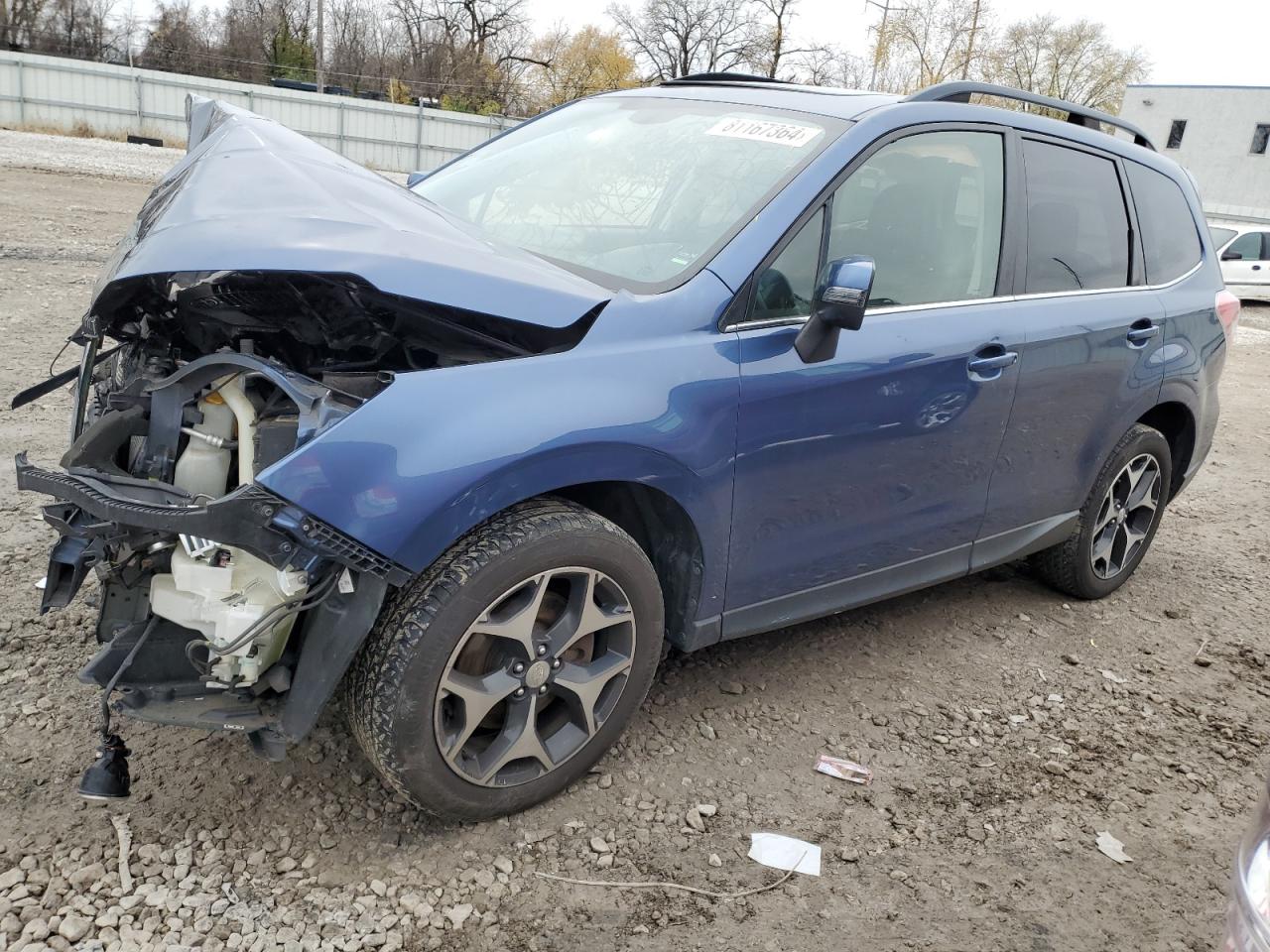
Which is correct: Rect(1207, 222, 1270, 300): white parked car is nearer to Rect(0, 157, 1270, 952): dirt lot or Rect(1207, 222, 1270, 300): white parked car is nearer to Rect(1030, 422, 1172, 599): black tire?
Rect(1030, 422, 1172, 599): black tire

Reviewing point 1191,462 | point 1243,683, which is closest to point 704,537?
point 1243,683

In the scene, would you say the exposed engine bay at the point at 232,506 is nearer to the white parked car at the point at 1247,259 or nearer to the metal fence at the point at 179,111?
the white parked car at the point at 1247,259

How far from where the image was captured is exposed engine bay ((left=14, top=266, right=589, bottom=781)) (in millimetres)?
2182

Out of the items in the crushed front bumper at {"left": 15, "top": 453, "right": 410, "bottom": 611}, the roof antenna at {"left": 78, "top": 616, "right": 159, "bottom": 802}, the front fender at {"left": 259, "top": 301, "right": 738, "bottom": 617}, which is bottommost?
the roof antenna at {"left": 78, "top": 616, "right": 159, "bottom": 802}

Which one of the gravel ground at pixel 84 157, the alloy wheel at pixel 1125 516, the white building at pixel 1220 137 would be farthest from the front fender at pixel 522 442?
the white building at pixel 1220 137

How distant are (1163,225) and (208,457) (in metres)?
3.92

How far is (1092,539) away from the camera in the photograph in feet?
14.4

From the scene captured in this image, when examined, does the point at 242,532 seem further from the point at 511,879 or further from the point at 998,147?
the point at 998,147

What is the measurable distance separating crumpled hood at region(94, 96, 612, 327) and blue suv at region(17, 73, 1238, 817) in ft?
0.04

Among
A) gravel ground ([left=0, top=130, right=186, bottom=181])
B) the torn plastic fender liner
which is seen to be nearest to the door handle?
the torn plastic fender liner

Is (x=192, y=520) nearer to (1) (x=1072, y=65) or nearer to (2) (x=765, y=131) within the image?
(2) (x=765, y=131)

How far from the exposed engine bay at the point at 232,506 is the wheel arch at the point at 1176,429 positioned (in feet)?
10.1

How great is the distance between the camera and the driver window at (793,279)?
9.33 feet

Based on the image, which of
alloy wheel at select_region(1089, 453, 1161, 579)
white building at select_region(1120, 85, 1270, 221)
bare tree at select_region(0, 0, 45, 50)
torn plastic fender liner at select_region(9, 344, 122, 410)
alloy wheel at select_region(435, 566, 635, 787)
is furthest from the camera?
bare tree at select_region(0, 0, 45, 50)
